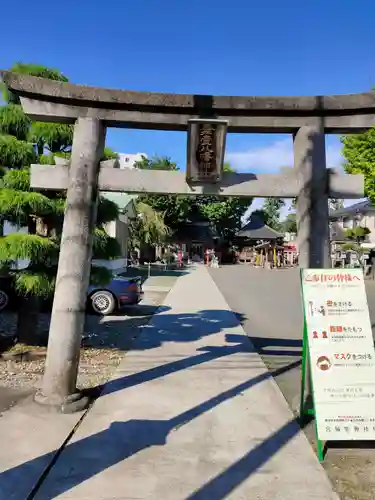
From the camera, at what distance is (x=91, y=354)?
24.2ft

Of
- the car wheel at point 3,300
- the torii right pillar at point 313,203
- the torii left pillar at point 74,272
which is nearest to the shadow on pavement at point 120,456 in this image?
the torii left pillar at point 74,272

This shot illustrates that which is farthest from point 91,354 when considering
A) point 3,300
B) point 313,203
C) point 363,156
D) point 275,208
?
point 275,208

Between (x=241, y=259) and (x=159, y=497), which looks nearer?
(x=159, y=497)

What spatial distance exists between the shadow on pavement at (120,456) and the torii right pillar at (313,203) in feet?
6.30

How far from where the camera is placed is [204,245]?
49938 mm

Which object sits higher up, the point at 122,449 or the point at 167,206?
the point at 167,206

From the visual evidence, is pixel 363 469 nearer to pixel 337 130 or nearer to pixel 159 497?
pixel 159 497

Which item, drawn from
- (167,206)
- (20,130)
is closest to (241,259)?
(167,206)

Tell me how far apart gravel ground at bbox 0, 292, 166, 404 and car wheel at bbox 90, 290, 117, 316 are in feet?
0.84

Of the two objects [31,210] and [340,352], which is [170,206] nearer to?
[31,210]

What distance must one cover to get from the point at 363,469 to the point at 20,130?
6484mm

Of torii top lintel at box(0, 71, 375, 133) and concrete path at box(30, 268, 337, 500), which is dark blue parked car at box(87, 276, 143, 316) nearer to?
concrete path at box(30, 268, 337, 500)

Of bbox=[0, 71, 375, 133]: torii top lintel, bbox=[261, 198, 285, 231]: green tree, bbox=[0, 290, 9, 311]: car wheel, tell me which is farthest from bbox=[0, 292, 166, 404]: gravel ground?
bbox=[261, 198, 285, 231]: green tree

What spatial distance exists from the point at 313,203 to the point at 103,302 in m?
7.41
